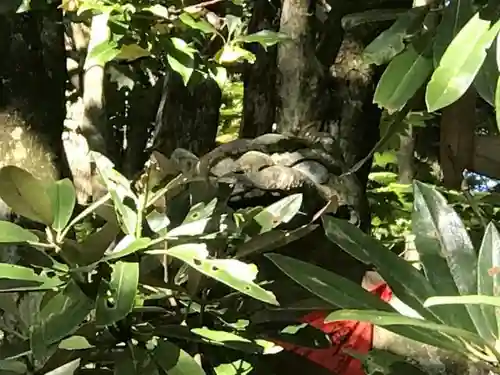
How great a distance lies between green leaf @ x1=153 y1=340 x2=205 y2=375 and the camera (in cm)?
52

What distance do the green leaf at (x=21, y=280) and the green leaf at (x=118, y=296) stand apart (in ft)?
0.12

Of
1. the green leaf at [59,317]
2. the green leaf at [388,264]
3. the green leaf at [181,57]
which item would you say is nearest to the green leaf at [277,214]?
the green leaf at [388,264]

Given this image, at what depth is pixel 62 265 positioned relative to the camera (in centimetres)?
55

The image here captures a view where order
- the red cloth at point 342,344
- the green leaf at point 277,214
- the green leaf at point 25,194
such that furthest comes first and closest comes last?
1. the red cloth at point 342,344
2. the green leaf at point 277,214
3. the green leaf at point 25,194

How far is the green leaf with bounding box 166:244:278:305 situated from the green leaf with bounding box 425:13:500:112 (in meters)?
0.16

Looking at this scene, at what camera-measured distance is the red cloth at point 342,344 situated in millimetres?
753

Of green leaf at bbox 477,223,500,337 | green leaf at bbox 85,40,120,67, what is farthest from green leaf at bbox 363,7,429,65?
green leaf at bbox 85,40,120,67

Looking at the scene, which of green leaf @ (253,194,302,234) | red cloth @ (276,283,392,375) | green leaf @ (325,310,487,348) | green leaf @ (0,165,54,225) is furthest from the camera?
red cloth @ (276,283,392,375)

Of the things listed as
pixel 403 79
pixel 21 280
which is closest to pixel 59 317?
pixel 21 280

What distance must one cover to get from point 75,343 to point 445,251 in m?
0.27

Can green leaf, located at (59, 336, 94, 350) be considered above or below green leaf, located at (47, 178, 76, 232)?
below

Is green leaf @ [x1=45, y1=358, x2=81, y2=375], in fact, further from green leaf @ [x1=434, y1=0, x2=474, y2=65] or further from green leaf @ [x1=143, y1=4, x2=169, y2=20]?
green leaf @ [x1=143, y1=4, x2=169, y2=20]

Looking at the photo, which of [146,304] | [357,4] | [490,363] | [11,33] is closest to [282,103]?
[357,4]

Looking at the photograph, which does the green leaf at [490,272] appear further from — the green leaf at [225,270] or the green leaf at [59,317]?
the green leaf at [59,317]
